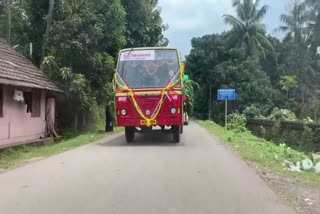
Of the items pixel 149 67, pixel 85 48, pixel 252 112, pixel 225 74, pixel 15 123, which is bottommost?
pixel 15 123

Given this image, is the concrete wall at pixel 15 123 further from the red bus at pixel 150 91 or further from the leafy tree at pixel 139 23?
the leafy tree at pixel 139 23

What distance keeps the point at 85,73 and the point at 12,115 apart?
6748 millimetres

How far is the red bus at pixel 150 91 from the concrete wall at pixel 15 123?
416cm

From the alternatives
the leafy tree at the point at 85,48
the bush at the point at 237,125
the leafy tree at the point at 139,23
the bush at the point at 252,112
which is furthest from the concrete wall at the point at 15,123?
the bush at the point at 252,112

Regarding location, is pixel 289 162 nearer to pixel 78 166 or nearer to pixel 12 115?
pixel 78 166

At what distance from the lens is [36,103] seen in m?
22.3

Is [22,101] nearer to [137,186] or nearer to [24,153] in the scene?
[24,153]

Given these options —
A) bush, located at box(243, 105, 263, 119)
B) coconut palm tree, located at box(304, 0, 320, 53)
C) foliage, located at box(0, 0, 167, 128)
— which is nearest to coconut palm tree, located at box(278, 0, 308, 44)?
coconut palm tree, located at box(304, 0, 320, 53)

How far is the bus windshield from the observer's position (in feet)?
59.4

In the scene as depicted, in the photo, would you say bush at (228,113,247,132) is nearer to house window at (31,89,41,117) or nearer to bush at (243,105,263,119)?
bush at (243,105,263,119)

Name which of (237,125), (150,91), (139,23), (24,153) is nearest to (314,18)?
(237,125)

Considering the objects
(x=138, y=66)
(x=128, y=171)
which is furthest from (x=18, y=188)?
(x=138, y=66)

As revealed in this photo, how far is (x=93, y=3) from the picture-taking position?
25.9m

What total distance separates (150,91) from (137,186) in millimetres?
8556
